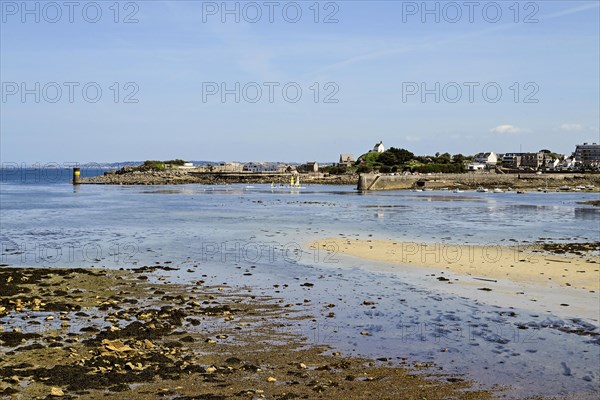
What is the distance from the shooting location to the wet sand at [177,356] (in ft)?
36.0

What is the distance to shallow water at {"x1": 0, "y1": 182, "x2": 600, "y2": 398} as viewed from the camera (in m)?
13.5

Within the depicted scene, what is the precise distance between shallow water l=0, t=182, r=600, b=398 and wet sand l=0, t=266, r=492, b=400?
103 centimetres

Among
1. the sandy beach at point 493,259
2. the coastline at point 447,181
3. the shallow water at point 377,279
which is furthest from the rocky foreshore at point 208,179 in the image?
the sandy beach at point 493,259

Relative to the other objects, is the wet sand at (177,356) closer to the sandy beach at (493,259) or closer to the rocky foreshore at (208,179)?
the sandy beach at (493,259)

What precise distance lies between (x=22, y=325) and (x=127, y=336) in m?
3.15

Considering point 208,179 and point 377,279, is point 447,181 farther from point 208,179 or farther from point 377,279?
point 377,279

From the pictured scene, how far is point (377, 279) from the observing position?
77.3ft

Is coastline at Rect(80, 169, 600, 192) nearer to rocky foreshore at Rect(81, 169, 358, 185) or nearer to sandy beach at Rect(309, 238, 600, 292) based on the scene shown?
rocky foreshore at Rect(81, 169, 358, 185)

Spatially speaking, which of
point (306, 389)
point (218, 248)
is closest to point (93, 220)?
point (218, 248)

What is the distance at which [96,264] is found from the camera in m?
26.6

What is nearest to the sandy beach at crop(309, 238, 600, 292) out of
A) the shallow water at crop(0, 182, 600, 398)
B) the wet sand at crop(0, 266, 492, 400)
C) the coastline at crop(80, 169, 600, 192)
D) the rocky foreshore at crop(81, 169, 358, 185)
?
the shallow water at crop(0, 182, 600, 398)

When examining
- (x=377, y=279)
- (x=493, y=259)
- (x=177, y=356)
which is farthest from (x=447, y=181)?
(x=177, y=356)

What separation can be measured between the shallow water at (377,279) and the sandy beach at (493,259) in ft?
5.85

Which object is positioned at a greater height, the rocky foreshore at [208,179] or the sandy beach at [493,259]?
the rocky foreshore at [208,179]
